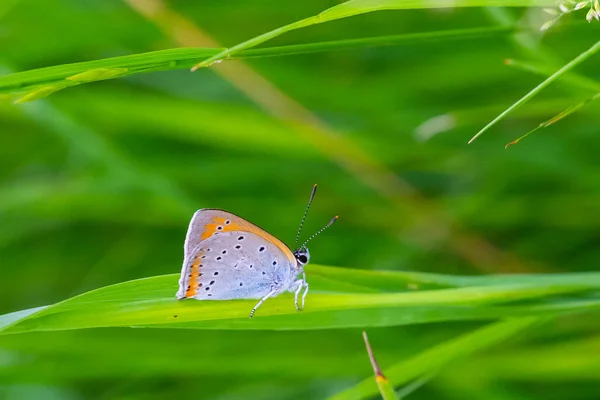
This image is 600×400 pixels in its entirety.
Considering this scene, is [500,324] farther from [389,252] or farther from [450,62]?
[450,62]

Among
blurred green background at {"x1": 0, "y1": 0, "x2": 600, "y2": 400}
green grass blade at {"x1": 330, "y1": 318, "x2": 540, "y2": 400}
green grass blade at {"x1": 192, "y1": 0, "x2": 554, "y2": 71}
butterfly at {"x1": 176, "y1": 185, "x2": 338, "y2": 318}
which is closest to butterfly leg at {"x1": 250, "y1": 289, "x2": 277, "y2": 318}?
butterfly at {"x1": 176, "y1": 185, "x2": 338, "y2": 318}

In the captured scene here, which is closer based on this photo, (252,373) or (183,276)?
(183,276)

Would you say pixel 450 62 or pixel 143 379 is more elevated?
pixel 450 62

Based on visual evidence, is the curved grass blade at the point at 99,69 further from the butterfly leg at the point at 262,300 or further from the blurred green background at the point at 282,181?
the blurred green background at the point at 282,181

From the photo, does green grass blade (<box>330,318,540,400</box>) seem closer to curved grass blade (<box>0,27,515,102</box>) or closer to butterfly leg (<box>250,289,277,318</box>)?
butterfly leg (<box>250,289,277,318</box>)

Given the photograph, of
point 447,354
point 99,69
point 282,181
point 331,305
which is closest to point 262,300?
point 331,305

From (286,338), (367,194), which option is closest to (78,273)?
(286,338)

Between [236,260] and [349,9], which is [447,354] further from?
[349,9]
